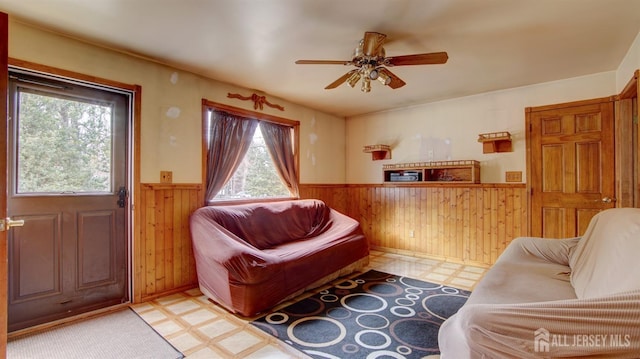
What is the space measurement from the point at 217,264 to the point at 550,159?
3.94 metres

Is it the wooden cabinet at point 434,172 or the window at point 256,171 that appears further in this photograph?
the wooden cabinet at point 434,172

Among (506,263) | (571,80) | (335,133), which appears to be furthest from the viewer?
(335,133)


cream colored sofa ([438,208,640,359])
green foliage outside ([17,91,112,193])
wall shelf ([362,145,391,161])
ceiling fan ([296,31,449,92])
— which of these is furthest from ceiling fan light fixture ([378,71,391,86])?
green foliage outside ([17,91,112,193])

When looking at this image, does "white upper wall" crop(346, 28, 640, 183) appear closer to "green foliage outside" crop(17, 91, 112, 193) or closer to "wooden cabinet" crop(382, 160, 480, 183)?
"wooden cabinet" crop(382, 160, 480, 183)

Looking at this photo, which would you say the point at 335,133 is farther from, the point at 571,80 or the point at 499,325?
the point at 499,325

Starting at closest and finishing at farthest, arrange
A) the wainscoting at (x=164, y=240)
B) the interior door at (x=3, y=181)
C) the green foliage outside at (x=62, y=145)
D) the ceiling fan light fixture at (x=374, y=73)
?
1. the interior door at (x=3, y=181)
2. the green foliage outside at (x=62, y=145)
3. the ceiling fan light fixture at (x=374, y=73)
4. the wainscoting at (x=164, y=240)

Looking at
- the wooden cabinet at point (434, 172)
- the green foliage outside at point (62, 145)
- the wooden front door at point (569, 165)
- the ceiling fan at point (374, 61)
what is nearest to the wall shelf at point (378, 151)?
the wooden cabinet at point (434, 172)

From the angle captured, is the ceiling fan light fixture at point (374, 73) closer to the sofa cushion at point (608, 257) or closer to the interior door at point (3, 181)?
the sofa cushion at point (608, 257)

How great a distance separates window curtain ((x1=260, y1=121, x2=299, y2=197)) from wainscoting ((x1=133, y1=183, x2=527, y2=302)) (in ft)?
0.81

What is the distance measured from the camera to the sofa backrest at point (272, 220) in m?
3.15

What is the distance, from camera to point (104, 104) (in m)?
2.72

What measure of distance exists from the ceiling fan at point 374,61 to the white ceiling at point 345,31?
0.10 metres

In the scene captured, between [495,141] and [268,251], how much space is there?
322cm

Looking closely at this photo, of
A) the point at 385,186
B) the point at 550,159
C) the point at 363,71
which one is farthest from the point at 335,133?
the point at 550,159
